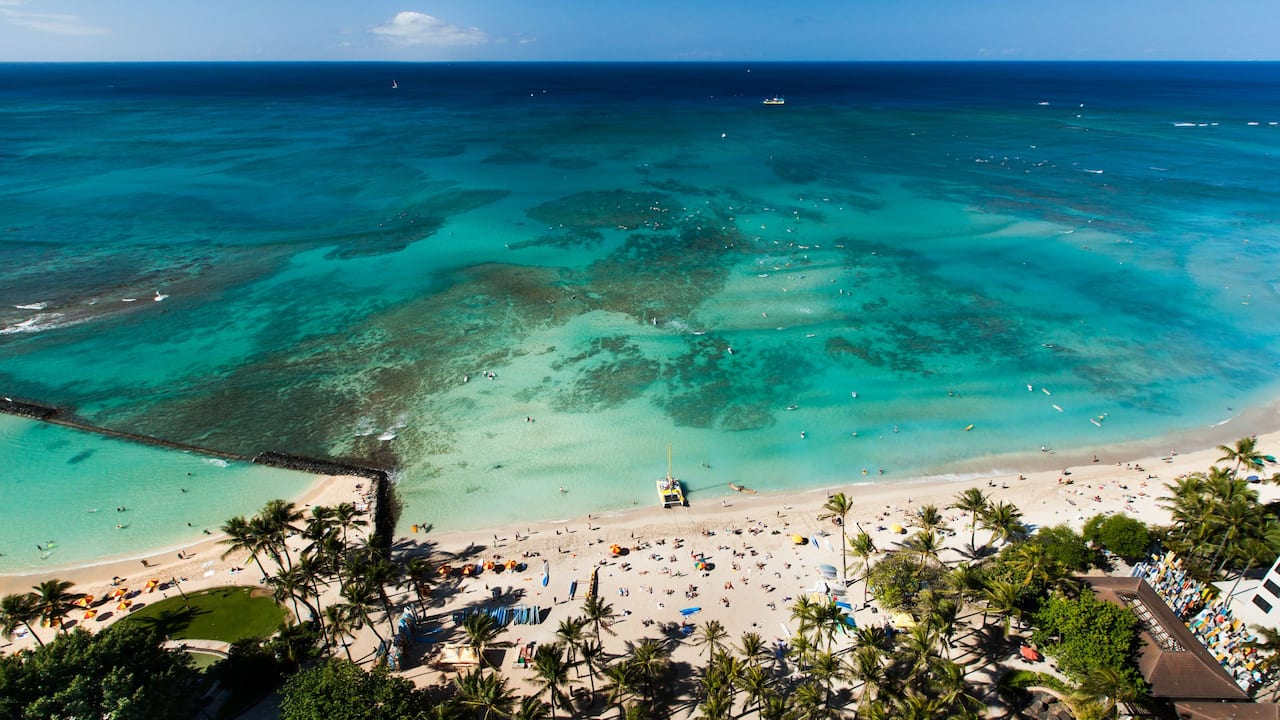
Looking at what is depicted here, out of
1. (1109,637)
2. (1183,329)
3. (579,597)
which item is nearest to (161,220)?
(579,597)

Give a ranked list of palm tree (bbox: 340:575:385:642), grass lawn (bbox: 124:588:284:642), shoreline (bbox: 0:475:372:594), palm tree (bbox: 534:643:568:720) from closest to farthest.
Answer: palm tree (bbox: 534:643:568:720)
palm tree (bbox: 340:575:385:642)
grass lawn (bbox: 124:588:284:642)
shoreline (bbox: 0:475:372:594)

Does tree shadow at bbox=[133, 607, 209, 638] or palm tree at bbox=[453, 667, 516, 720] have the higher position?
palm tree at bbox=[453, 667, 516, 720]

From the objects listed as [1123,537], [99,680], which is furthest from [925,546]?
[99,680]

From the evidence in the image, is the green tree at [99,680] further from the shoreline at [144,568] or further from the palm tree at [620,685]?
the palm tree at [620,685]

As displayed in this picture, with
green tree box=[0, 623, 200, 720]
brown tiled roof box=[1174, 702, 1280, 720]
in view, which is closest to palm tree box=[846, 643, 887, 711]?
brown tiled roof box=[1174, 702, 1280, 720]

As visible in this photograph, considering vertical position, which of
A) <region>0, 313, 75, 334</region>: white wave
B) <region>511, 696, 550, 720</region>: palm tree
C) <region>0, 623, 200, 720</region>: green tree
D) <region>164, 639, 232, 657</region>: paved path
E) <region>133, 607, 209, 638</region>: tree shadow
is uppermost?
<region>0, 313, 75, 334</region>: white wave

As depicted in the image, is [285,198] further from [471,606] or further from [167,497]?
[471,606]

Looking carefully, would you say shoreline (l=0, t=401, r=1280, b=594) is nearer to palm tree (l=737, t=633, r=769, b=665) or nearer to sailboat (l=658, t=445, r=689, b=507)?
sailboat (l=658, t=445, r=689, b=507)
